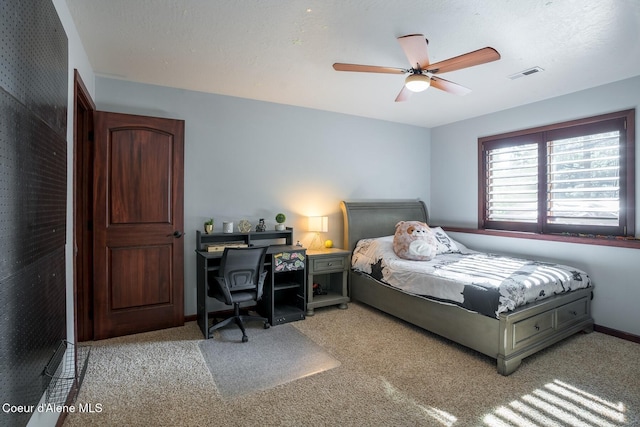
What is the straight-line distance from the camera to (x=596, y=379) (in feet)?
7.98

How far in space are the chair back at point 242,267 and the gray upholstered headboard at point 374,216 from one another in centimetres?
153

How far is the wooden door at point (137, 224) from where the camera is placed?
3.08m

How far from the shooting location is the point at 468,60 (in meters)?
2.28

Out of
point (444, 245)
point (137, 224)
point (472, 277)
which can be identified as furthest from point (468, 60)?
point (137, 224)

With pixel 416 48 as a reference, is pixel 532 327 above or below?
below

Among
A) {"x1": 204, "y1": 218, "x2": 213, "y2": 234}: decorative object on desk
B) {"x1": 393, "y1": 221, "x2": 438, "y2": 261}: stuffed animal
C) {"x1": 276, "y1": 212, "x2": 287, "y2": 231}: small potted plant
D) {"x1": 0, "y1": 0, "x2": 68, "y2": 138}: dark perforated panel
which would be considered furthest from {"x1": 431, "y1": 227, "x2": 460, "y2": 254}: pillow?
{"x1": 0, "y1": 0, "x2": 68, "y2": 138}: dark perforated panel

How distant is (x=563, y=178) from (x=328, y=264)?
2895mm

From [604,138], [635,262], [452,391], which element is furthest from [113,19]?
[635,262]

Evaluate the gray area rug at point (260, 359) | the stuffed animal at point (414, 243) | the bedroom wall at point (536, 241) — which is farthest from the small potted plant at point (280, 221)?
the bedroom wall at point (536, 241)

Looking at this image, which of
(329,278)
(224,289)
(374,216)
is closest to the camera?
(224,289)

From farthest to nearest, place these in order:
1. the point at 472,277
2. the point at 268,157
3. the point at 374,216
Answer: the point at 374,216 < the point at 268,157 < the point at 472,277

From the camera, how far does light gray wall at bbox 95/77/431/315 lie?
357 cm

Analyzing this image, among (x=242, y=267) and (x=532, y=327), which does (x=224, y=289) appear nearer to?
(x=242, y=267)

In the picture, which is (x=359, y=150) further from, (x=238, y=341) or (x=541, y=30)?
(x=238, y=341)
